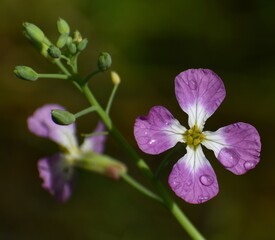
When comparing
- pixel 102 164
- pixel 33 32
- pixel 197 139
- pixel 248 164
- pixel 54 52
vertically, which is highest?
pixel 33 32

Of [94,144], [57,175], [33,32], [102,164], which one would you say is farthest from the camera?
[94,144]

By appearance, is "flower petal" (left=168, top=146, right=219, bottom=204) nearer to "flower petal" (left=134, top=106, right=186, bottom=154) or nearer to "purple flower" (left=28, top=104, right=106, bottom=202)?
"flower petal" (left=134, top=106, right=186, bottom=154)

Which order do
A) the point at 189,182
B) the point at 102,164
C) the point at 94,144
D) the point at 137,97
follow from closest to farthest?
the point at 189,182, the point at 102,164, the point at 94,144, the point at 137,97

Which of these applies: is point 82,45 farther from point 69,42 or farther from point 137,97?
point 137,97

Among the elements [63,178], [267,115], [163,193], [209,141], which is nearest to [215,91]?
[209,141]

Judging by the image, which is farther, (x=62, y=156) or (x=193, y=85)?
(x=62, y=156)

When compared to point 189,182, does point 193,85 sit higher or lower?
higher

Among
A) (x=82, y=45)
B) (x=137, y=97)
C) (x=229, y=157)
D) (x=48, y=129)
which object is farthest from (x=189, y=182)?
(x=137, y=97)
